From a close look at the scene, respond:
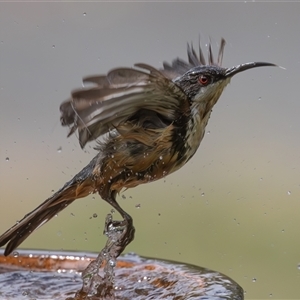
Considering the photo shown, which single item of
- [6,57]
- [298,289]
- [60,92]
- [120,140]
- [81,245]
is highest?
[6,57]

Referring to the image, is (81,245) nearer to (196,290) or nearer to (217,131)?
(217,131)

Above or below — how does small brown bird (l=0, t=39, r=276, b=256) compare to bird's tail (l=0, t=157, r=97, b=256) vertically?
above

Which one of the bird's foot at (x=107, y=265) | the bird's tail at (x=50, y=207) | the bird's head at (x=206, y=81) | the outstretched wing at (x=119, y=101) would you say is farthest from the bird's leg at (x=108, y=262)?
the bird's head at (x=206, y=81)

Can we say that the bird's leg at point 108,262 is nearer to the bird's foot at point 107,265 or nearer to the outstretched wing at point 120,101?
the bird's foot at point 107,265

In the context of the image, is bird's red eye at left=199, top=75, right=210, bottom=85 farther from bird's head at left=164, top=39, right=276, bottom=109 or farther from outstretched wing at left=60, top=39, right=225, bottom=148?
outstretched wing at left=60, top=39, right=225, bottom=148

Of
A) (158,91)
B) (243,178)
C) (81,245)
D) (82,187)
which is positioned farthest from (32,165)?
(158,91)

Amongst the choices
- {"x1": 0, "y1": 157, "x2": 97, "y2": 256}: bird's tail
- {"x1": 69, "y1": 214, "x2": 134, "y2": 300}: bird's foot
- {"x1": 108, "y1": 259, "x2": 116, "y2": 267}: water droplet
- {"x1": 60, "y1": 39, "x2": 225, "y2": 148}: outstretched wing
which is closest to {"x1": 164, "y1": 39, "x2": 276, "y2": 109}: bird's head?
{"x1": 60, "y1": 39, "x2": 225, "y2": 148}: outstretched wing
